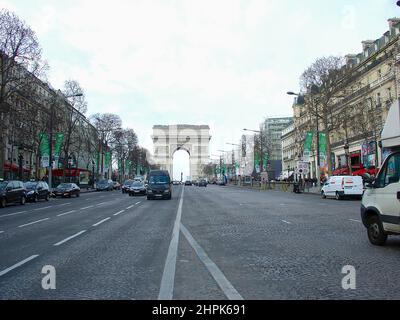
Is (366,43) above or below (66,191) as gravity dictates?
above

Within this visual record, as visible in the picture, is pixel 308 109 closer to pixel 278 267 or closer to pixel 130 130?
pixel 278 267

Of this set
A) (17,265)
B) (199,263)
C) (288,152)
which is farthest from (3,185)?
(288,152)

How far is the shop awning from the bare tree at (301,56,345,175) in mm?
39400

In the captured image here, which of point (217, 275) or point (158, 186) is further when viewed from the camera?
point (158, 186)

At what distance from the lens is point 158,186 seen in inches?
1355

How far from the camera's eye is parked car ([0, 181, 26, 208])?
92.9ft

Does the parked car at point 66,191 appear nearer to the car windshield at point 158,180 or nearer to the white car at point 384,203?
the car windshield at point 158,180

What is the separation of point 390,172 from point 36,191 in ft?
107

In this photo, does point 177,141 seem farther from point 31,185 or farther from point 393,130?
point 393,130

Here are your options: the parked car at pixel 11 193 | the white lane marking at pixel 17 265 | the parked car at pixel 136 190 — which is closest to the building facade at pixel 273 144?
the parked car at pixel 136 190

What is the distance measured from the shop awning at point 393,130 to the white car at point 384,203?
0.28 metres
